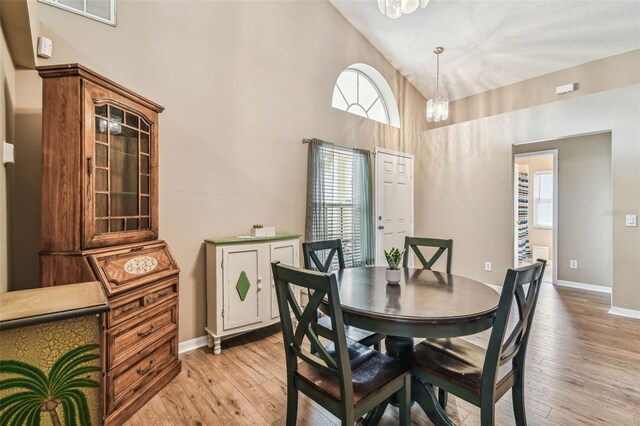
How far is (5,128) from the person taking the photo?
174cm

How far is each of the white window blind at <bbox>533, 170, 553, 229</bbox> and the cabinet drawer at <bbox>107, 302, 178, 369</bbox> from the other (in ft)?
23.6

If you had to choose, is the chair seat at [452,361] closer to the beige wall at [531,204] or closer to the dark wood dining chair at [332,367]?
the dark wood dining chair at [332,367]

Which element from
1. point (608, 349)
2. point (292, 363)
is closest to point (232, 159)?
point (292, 363)

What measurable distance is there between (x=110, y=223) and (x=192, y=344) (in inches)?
54.9

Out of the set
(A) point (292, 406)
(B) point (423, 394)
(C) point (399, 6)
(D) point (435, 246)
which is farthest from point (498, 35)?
(A) point (292, 406)

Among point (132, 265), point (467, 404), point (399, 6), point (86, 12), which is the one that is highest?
point (399, 6)

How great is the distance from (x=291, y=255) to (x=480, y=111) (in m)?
4.46

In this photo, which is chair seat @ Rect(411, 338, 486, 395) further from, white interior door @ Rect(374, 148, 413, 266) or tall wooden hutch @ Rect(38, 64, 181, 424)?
white interior door @ Rect(374, 148, 413, 266)

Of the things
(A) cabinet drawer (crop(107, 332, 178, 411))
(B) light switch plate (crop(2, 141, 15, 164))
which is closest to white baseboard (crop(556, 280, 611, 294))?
(A) cabinet drawer (crop(107, 332, 178, 411))

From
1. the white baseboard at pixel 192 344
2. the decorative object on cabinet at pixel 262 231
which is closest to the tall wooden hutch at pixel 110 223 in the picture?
the white baseboard at pixel 192 344

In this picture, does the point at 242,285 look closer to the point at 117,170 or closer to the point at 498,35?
the point at 117,170

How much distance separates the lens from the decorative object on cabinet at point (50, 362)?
983mm

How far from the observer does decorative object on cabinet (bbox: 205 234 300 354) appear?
2.62m

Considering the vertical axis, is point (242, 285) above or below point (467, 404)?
above
